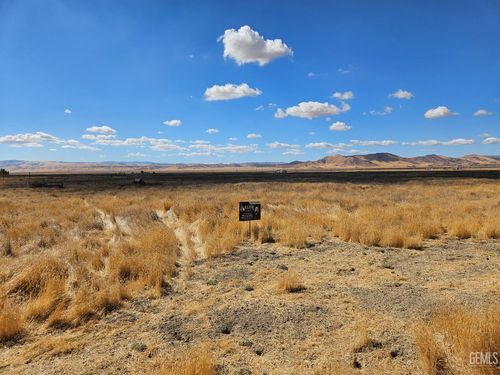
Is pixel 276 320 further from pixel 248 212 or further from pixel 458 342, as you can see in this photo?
pixel 248 212

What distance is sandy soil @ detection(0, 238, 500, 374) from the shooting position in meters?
4.36

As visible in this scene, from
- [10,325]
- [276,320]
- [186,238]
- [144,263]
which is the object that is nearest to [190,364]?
[276,320]

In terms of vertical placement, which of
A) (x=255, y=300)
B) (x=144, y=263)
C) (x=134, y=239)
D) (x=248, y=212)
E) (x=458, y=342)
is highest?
(x=248, y=212)

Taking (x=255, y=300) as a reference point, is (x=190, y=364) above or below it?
above

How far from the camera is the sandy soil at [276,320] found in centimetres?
436

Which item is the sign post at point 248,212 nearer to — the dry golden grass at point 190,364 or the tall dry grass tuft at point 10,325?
the tall dry grass tuft at point 10,325

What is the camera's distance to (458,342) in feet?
13.0

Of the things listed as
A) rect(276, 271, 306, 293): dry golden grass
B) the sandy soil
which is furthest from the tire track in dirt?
rect(276, 271, 306, 293): dry golden grass

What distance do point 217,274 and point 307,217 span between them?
7616mm

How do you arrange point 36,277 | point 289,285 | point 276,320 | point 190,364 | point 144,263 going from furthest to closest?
point 144,263 < point 36,277 < point 289,285 < point 276,320 < point 190,364

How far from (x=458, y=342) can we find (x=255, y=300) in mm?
3376

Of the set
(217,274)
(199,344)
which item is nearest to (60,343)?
(199,344)

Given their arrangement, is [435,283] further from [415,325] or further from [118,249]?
[118,249]

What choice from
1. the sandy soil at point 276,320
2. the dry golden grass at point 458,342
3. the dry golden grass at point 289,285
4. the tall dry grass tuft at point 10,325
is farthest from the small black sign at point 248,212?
the dry golden grass at point 458,342
